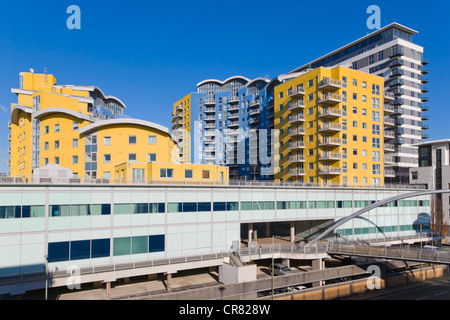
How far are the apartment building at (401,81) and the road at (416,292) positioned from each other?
42816 millimetres

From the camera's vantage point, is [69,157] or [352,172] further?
[352,172]

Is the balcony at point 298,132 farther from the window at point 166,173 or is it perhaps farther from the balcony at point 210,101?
the balcony at point 210,101

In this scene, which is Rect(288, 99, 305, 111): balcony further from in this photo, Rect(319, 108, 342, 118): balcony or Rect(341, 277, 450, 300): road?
Rect(341, 277, 450, 300): road

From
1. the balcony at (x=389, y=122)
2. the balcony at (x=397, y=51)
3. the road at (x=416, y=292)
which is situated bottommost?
the road at (x=416, y=292)

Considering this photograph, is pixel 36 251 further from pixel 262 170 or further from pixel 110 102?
pixel 110 102

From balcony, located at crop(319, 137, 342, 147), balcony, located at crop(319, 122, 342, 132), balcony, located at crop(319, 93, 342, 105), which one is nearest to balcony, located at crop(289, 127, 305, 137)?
balcony, located at crop(319, 122, 342, 132)

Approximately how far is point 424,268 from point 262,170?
55.2 meters

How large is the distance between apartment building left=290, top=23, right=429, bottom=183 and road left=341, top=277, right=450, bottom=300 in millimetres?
42816

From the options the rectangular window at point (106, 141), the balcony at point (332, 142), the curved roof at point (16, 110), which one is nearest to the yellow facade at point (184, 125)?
the curved roof at point (16, 110)

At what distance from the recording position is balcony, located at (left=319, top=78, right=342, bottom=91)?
60.1 meters

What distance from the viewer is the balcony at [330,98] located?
6019 centimetres
